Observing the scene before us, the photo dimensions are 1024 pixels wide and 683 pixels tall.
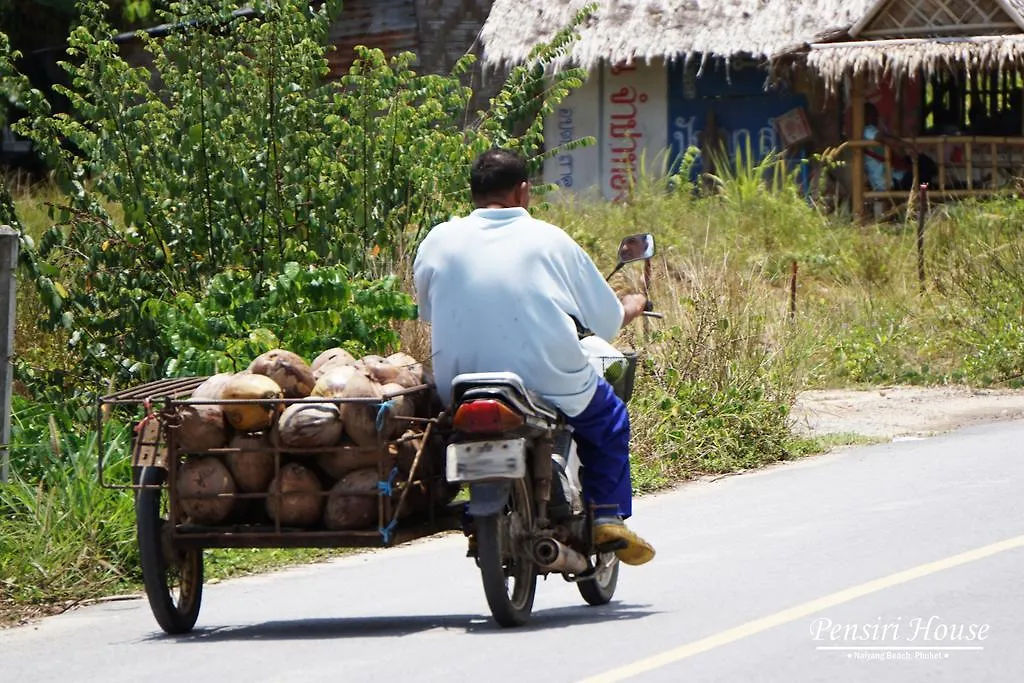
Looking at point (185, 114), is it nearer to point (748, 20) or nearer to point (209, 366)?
point (209, 366)

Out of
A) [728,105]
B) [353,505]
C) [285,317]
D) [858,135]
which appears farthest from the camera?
[728,105]

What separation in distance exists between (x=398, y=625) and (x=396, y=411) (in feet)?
3.29

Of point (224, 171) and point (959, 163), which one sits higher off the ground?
point (224, 171)

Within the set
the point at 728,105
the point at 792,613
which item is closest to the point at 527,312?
the point at 792,613

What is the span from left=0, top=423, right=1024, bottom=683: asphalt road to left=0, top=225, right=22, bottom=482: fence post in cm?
133

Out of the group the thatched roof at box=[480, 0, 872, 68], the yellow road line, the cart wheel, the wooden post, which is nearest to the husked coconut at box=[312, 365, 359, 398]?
the cart wheel

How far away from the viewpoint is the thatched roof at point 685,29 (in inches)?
939

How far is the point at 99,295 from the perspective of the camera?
35.4ft

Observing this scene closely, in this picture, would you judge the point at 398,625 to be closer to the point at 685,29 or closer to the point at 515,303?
the point at 515,303

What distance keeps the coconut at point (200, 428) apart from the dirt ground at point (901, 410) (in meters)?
6.83

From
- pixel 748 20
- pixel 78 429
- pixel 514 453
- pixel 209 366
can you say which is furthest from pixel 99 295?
pixel 748 20

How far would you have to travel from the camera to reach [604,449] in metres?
7.27

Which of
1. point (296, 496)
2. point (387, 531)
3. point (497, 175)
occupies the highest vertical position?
point (497, 175)

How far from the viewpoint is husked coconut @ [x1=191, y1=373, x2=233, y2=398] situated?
686 centimetres
